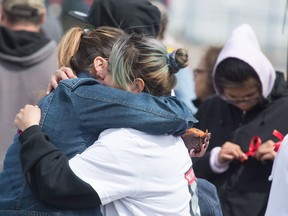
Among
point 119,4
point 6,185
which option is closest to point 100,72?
point 6,185

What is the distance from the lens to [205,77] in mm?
4945

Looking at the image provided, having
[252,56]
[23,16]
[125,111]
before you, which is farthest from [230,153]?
[23,16]

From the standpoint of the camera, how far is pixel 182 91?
521cm

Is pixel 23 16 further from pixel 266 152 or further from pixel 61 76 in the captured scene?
pixel 61 76

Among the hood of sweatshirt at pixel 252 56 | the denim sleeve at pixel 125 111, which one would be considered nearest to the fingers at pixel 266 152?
the hood of sweatshirt at pixel 252 56

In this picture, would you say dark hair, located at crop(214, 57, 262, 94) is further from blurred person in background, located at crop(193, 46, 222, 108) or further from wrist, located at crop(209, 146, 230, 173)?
blurred person in background, located at crop(193, 46, 222, 108)

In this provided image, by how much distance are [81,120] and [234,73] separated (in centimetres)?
158

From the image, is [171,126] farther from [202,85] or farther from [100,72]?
[202,85]

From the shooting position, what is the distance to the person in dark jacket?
12.2 ft

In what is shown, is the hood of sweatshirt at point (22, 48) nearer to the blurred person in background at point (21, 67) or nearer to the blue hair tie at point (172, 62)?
the blurred person in background at point (21, 67)

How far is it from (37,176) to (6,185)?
0.54ft

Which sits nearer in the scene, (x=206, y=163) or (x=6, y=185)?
(x=6, y=185)

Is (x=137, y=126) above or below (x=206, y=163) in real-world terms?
above

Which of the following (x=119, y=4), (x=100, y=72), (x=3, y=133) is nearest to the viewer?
(x=100, y=72)
